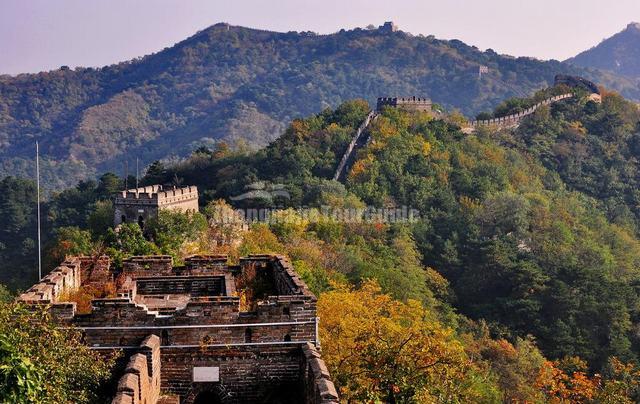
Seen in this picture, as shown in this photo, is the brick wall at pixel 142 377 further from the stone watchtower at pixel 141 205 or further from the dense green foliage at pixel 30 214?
the dense green foliage at pixel 30 214

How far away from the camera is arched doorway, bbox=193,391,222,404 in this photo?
10.4 meters

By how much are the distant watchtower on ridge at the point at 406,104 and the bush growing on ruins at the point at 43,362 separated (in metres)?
70.1

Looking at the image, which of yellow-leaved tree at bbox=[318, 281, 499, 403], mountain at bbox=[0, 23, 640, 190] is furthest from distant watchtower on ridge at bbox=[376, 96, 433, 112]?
yellow-leaved tree at bbox=[318, 281, 499, 403]

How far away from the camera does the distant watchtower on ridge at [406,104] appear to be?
7838 cm

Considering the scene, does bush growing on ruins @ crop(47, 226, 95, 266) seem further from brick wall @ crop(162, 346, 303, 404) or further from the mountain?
the mountain

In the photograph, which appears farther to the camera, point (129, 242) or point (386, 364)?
point (129, 242)

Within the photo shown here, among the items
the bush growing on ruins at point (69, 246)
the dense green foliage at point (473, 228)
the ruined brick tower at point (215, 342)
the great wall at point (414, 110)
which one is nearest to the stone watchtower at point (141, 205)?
the dense green foliage at point (473, 228)

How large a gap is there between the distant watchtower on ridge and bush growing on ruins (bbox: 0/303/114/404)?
70131 mm

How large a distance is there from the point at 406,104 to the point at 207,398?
70172mm

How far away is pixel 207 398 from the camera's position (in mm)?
10477

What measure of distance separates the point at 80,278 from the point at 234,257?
19078mm

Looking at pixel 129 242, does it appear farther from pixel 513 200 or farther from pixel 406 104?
pixel 406 104

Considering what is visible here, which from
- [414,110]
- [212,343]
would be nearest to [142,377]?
[212,343]

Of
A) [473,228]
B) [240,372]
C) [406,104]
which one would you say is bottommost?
[473,228]
